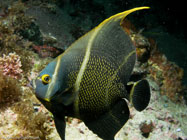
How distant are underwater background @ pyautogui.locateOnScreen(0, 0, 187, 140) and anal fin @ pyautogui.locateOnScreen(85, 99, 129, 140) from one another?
4.66ft

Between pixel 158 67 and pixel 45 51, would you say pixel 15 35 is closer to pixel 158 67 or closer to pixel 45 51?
pixel 45 51

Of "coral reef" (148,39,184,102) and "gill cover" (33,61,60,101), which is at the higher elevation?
"gill cover" (33,61,60,101)

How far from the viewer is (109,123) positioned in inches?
63.2

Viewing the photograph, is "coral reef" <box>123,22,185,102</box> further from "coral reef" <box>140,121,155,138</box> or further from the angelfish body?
the angelfish body

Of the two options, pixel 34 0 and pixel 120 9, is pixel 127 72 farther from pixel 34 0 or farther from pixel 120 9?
pixel 120 9

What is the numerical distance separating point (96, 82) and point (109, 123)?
46 centimetres

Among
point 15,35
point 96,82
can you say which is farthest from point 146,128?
point 15,35

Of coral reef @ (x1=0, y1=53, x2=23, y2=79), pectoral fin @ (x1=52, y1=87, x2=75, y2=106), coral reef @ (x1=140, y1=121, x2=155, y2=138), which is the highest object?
pectoral fin @ (x1=52, y1=87, x2=75, y2=106)

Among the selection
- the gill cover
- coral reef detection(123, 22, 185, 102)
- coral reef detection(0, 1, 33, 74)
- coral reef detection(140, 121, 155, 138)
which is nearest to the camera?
the gill cover

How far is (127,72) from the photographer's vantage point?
1604 mm

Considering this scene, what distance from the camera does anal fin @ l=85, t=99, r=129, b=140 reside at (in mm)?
1595

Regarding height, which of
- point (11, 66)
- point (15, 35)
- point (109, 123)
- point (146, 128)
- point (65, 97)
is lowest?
point (146, 128)

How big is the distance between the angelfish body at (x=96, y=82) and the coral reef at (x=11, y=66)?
2631mm

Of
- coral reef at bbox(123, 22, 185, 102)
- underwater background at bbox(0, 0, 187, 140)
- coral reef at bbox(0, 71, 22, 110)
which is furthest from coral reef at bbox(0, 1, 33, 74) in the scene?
coral reef at bbox(123, 22, 185, 102)
